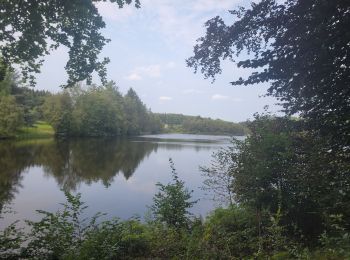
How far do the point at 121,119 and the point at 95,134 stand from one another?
10398 mm

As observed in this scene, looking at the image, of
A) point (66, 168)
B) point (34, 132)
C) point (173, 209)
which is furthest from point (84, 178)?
point (34, 132)

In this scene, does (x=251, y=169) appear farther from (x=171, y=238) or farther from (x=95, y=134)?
(x=95, y=134)

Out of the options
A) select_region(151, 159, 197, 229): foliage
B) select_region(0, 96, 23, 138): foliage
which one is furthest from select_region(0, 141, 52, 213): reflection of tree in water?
select_region(0, 96, 23, 138): foliage

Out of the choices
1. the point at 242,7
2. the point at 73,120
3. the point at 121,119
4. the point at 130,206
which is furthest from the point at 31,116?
the point at 242,7

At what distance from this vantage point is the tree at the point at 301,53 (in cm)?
614

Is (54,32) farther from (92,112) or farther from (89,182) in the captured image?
(92,112)

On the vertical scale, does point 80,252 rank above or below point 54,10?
below

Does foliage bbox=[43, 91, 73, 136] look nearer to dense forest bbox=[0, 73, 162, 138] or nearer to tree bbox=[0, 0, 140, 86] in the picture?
dense forest bbox=[0, 73, 162, 138]

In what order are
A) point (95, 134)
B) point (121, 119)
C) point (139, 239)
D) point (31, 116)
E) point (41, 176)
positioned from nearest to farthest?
point (139, 239), point (41, 176), point (31, 116), point (95, 134), point (121, 119)

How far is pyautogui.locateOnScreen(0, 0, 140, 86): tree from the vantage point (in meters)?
7.79

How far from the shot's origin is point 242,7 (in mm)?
7031

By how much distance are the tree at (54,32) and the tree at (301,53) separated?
8.90 feet

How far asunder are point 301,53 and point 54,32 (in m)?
6.16

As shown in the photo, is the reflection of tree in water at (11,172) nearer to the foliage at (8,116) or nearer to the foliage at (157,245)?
the foliage at (157,245)
